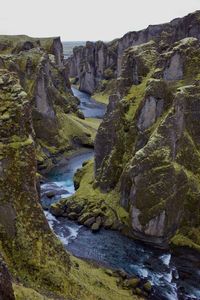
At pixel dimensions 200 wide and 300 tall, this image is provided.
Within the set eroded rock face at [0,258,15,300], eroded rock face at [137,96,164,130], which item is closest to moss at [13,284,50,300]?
eroded rock face at [0,258,15,300]

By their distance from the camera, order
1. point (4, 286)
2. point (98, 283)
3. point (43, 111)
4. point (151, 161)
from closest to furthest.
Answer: point (4, 286) → point (98, 283) → point (151, 161) → point (43, 111)

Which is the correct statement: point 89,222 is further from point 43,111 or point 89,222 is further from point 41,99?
point 41,99

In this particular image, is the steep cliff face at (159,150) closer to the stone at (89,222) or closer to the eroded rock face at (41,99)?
the stone at (89,222)

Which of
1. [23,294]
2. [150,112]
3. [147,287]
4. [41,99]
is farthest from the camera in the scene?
[41,99]

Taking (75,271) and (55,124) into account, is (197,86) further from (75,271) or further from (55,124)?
(55,124)

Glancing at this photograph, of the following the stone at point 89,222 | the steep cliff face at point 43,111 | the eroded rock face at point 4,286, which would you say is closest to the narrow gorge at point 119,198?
the eroded rock face at point 4,286

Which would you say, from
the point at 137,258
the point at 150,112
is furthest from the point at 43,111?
→ the point at 137,258

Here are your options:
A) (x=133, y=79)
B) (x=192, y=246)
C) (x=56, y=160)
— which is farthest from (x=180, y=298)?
(x=56, y=160)
